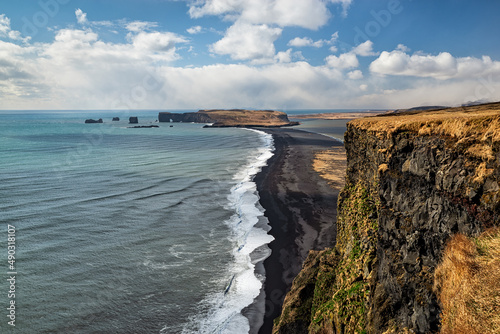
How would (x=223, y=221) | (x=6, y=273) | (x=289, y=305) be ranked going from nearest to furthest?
1. (x=289, y=305)
2. (x=6, y=273)
3. (x=223, y=221)

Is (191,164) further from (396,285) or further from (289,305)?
(396,285)

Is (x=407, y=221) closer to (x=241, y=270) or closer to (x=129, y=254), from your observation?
(x=241, y=270)

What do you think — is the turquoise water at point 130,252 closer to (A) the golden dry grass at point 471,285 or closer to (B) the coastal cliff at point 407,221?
(B) the coastal cliff at point 407,221

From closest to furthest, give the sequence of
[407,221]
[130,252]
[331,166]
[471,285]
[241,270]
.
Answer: [471,285]
[407,221]
[241,270]
[130,252]
[331,166]

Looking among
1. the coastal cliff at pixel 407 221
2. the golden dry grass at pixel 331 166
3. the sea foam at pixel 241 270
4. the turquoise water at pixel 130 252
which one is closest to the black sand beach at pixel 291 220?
the sea foam at pixel 241 270

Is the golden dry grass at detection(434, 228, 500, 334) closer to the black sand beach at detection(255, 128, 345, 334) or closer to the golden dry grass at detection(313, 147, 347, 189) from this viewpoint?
the black sand beach at detection(255, 128, 345, 334)

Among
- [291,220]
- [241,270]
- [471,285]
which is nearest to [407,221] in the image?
[471,285]

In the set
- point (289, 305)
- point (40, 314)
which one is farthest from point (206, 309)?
point (40, 314)
